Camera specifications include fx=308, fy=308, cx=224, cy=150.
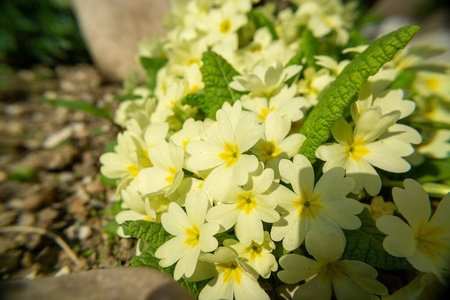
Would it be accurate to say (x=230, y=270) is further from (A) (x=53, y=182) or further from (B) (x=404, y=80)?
(A) (x=53, y=182)

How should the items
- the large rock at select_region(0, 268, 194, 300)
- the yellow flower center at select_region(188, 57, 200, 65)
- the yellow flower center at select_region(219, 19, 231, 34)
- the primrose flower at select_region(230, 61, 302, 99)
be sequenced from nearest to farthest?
the large rock at select_region(0, 268, 194, 300) → the primrose flower at select_region(230, 61, 302, 99) → the yellow flower center at select_region(188, 57, 200, 65) → the yellow flower center at select_region(219, 19, 231, 34)

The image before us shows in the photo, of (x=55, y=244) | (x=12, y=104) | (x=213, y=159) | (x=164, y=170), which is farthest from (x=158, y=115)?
(x=12, y=104)

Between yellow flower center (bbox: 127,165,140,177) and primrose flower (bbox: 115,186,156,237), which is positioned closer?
primrose flower (bbox: 115,186,156,237)

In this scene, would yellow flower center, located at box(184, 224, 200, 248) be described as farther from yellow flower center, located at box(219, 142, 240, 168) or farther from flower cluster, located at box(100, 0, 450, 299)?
yellow flower center, located at box(219, 142, 240, 168)

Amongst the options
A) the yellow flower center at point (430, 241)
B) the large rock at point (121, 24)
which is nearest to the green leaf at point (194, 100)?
the yellow flower center at point (430, 241)

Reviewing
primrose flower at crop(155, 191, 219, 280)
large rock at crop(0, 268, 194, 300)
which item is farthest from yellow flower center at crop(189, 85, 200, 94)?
large rock at crop(0, 268, 194, 300)

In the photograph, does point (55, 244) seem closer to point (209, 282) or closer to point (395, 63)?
point (209, 282)
